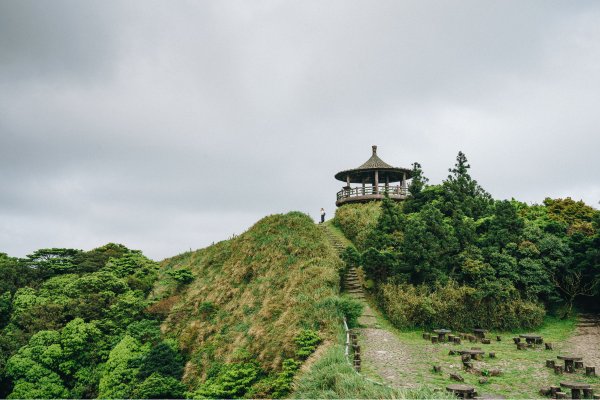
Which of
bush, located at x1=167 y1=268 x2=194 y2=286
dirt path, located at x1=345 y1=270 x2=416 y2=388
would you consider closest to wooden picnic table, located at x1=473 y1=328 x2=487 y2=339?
dirt path, located at x1=345 y1=270 x2=416 y2=388

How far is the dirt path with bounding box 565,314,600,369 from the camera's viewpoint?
47.9 ft

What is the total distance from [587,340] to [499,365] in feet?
20.4

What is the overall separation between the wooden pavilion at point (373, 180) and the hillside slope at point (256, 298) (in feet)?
34.7

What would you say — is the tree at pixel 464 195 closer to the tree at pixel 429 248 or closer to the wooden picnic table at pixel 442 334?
the tree at pixel 429 248

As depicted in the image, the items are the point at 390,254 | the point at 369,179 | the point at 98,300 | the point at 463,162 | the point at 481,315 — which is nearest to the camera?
the point at 481,315

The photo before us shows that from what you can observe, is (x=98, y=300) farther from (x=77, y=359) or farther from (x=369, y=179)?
(x=369, y=179)

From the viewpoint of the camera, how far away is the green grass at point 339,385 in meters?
10.1

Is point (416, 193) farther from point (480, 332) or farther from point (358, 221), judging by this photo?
point (480, 332)

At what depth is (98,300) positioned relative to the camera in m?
24.2

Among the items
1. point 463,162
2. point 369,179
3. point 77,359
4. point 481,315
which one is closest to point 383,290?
point 481,315

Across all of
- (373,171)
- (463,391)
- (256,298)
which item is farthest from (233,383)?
(373,171)

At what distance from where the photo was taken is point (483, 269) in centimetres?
1928

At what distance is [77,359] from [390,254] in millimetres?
17606

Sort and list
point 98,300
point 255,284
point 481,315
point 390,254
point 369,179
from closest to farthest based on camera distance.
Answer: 1. point 481,315
2. point 390,254
3. point 255,284
4. point 98,300
5. point 369,179
